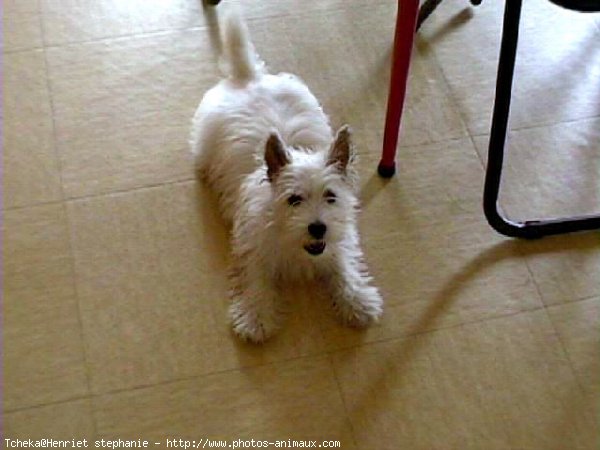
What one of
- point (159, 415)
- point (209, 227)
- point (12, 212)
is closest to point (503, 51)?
point (209, 227)

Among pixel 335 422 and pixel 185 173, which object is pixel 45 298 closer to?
pixel 185 173

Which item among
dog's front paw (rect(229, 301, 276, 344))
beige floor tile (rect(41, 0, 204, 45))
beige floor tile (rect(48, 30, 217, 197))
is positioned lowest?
dog's front paw (rect(229, 301, 276, 344))

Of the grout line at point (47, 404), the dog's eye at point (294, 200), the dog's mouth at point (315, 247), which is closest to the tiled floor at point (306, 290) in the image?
the grout line at point (47, 404)

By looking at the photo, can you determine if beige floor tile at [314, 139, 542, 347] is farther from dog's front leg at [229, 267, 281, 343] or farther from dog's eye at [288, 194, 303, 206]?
dog's eye at [288, 194, 303, 206]

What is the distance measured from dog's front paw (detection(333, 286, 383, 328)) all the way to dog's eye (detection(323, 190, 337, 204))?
22cm

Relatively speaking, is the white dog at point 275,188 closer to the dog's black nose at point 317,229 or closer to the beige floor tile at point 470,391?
the dog's black nose at point 317,229

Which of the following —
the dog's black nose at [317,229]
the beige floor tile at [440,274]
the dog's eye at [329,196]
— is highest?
the dog's eye at [329,196]

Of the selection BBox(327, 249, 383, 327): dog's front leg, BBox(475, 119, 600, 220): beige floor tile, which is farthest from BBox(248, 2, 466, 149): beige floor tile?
BBox(327, 249, 383, 327): dog's front leg

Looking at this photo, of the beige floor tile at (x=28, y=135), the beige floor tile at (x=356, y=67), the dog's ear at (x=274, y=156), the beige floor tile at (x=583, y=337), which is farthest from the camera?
the beige floor tile at (x=356, y=67)

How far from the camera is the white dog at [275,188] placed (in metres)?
1.74

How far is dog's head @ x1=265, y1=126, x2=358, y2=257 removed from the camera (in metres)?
1.72

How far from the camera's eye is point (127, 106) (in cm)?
224

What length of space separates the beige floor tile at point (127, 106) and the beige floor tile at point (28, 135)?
3 centimetres

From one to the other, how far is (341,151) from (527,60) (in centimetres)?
85
